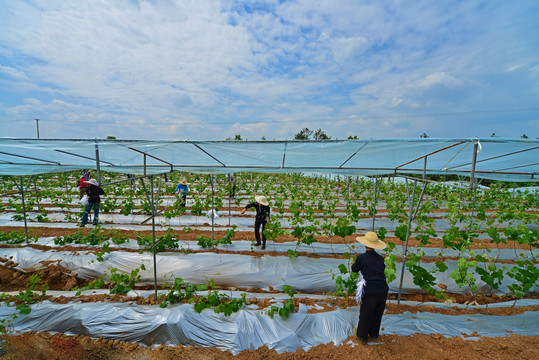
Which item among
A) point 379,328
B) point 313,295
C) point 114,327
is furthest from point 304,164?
point 114,327

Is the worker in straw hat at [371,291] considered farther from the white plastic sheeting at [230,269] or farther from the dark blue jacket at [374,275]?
the white plastic sheeting at [230,269]

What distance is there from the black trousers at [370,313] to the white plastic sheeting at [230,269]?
4.79ft

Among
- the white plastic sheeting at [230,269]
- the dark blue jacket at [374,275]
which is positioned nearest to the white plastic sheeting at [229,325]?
the dark blue jacket at [374,275]

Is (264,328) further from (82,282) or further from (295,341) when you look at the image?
(82,282)

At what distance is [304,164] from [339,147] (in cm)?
197

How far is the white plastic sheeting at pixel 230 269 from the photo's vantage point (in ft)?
15.6

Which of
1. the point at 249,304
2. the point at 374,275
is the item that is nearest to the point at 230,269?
the point at 249,304

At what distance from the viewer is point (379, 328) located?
3.39 m

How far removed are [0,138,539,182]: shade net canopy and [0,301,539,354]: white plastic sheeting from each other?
239 centimetres

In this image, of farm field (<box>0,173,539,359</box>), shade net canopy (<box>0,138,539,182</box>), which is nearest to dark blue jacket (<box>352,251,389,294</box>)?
farm field (<box>0,173,539,359</box>)

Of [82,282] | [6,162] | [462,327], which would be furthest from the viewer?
[6,162]

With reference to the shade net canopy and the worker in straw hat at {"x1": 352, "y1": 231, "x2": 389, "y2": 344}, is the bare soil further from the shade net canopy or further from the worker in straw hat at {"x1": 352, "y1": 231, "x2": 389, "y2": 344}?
the shade net canopy

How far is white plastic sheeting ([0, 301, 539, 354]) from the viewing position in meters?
3.34

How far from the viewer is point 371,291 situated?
10.3 feet
